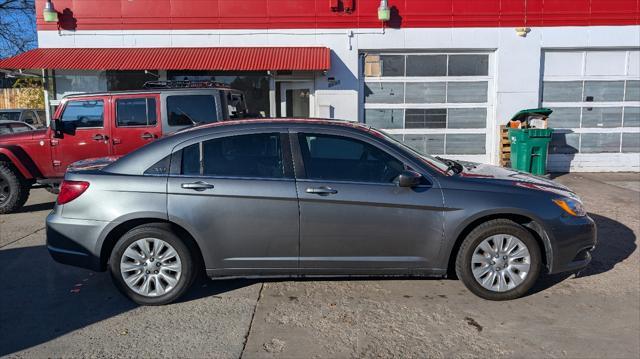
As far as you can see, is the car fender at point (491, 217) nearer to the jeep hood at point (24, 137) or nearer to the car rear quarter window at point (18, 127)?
the jeep hood at point (24, 137)

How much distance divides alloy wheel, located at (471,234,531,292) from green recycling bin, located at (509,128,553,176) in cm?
701

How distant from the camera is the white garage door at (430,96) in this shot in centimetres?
1229

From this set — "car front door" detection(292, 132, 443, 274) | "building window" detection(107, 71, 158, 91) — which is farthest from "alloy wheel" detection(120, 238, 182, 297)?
"building window" detection(107, 71, 158, 91)

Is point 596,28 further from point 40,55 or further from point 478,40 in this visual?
point 40,55

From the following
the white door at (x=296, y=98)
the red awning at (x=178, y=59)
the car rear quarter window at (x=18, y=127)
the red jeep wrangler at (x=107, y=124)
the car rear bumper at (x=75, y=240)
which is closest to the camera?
the car rear bumper at (x=75, y=240)

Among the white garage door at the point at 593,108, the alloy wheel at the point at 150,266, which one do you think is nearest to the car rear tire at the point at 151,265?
the alloy wheel at the point at 150,266

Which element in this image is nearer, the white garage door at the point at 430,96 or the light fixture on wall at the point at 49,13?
the light fixture on wall at the point at 49,13

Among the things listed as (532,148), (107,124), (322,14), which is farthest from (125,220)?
(532,148)

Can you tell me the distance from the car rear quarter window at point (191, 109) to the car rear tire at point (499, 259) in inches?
172

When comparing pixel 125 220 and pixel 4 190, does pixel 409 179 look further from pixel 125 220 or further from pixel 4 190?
pixel 4 190

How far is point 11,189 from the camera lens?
8.23 metres

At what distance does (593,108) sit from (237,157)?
36.2ft

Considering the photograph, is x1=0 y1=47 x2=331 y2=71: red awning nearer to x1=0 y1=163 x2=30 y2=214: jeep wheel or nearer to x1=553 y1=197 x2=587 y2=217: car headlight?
x1=0 y1=163 x2=30 y2=214: jeep wheel

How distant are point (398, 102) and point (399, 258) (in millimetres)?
8423
